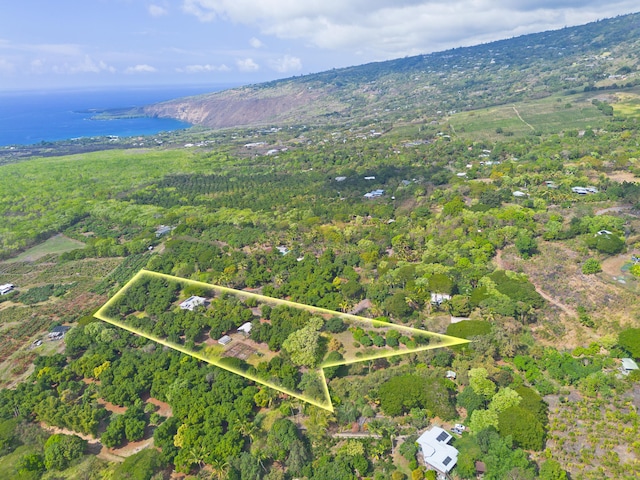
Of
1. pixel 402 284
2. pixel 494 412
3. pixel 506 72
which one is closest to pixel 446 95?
pixel 506 72

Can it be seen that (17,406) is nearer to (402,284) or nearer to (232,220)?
(402,284)

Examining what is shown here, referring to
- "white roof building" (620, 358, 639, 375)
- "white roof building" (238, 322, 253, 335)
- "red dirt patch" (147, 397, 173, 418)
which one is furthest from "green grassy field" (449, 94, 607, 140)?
"red dirt patch" (147, 397, 173, 418)

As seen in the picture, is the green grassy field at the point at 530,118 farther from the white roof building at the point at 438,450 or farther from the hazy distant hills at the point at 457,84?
the white roof building at the point at 438,450

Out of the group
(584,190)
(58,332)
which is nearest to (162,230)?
(58,332)

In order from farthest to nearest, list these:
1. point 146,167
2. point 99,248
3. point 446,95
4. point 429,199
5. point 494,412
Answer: point 446,95 < point 146,167 < point 429,199 < point 99,248 < point 494,412

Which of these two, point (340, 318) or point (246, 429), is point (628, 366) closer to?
point (340, 318)

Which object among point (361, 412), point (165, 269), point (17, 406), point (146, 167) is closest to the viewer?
point (361, 412)
